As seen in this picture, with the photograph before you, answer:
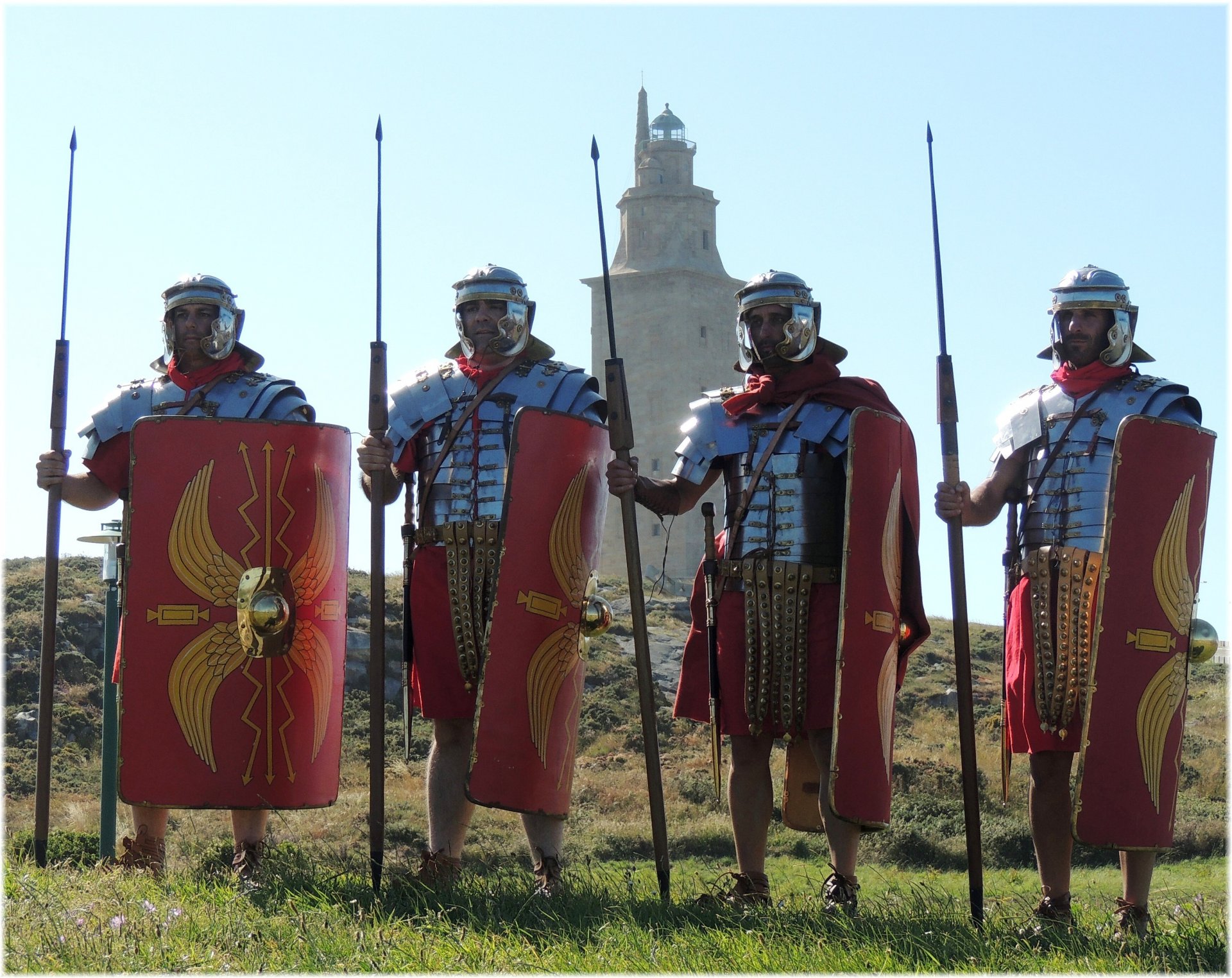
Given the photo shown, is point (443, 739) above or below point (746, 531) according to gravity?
below

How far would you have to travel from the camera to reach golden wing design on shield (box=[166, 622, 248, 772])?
6.40 m

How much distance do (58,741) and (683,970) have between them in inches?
476

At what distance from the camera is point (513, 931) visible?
18.1 ft

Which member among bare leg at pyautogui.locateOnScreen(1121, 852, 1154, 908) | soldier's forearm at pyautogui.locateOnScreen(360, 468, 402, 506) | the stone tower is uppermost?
the stone tower

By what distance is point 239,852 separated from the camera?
662 cm

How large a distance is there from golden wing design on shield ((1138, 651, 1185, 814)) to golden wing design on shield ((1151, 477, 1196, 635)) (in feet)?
0.50

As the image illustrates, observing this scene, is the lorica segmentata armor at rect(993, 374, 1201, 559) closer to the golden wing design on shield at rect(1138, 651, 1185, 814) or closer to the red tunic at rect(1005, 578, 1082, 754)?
the red tunic at rect(1005, 578, 1082, 754)

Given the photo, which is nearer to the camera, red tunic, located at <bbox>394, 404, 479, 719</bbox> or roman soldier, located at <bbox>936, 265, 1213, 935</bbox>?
roman soldier, located at <bbox>936, 265, 1213, 935</bbox>

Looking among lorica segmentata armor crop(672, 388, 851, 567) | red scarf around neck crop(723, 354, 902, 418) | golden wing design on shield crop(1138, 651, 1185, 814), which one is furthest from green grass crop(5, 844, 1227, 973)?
red scarf around neck crop(723, 354, 902, 418)

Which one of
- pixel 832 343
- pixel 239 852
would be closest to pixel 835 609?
pixel 832 343

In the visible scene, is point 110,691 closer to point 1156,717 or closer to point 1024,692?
point 1024,692

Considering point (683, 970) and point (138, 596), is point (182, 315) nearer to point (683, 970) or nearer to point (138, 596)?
point (138, 596)

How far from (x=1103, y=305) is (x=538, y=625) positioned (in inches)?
93.7

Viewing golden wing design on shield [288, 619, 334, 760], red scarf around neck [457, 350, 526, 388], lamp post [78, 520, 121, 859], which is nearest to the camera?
golden wing design on shield [288, 619, 334, 760]
